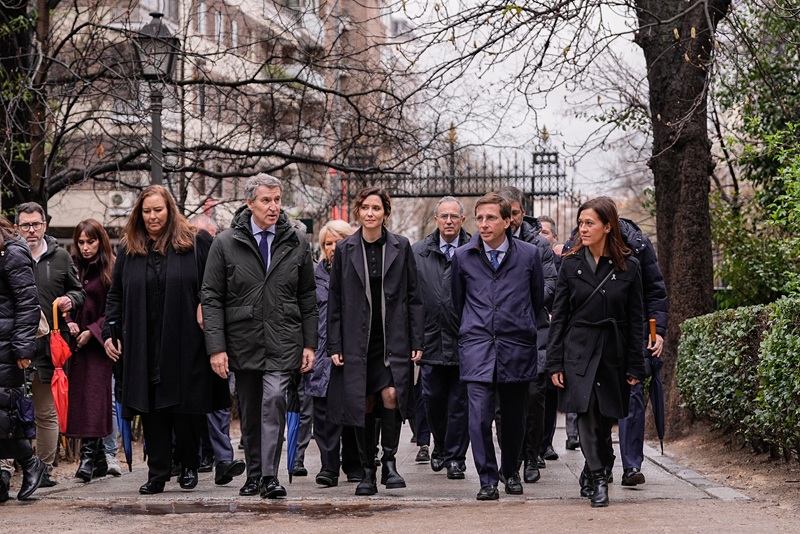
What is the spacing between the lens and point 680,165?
1494 centimetres

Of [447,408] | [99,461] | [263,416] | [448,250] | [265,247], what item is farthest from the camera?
[448,250]

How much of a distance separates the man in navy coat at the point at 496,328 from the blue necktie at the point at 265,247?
4.56ft

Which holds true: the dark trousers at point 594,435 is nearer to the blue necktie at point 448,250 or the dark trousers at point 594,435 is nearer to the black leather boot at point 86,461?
the blue necktie at point 448,250

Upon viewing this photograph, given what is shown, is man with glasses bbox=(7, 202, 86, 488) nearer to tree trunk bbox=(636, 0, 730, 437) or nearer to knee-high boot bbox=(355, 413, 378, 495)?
knee-high boot bbox=(355, 413, 378, 495)

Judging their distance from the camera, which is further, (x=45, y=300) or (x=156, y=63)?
(x=156, y=63)

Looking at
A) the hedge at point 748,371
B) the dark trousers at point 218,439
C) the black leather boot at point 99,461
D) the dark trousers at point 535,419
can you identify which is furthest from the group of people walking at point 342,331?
the dark trousers at point 535,419

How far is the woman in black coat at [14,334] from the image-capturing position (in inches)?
345

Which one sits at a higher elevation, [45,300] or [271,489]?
[45,300]

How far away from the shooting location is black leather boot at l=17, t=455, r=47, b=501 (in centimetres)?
908

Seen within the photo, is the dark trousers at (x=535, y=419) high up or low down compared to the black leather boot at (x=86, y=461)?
up

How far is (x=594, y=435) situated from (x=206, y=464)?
4.19 metres

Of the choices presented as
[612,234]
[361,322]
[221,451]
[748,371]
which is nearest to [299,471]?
[221,451]

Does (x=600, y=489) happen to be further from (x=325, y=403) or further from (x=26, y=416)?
(x=26, y=416)

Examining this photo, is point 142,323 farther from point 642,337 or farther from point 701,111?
point 701,111
